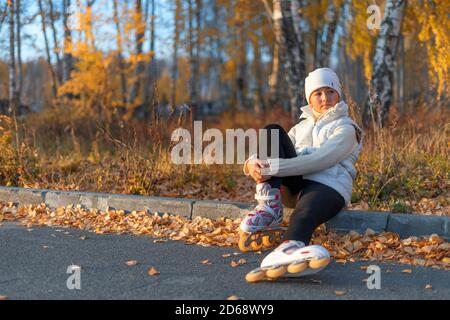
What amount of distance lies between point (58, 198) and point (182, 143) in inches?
60.8

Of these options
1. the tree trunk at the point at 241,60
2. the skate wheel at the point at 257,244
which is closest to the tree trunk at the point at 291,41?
the skate wheel at the point at 257,244

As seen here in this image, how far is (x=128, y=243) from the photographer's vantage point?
4352 mm

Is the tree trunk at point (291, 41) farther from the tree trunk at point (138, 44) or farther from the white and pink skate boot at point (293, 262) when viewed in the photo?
the white and pink skate boot at point (293, 262)

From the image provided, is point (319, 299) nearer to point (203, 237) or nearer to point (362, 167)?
point (203, 237)

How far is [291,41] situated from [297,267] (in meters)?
7.33

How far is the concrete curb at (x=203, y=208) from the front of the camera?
4348 millimetres

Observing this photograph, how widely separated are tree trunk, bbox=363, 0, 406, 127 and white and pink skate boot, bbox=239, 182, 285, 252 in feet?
16.4

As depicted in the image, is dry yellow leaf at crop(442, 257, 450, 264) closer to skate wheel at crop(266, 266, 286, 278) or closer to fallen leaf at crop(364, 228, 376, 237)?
fallen leaf at crop(364, 228, 376, 237)

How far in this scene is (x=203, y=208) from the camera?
5.01m

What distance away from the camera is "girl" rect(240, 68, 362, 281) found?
3.79 metres

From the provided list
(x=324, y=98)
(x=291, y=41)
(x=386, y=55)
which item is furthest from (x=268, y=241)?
(x=291, y=41)

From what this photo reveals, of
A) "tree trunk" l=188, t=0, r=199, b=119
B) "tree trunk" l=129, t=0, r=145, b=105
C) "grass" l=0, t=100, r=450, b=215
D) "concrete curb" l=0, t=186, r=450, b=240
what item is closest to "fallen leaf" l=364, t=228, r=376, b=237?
"concrete curb" l=0, t=186, r=450, b=240

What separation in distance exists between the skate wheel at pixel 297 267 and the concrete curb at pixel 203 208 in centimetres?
147
